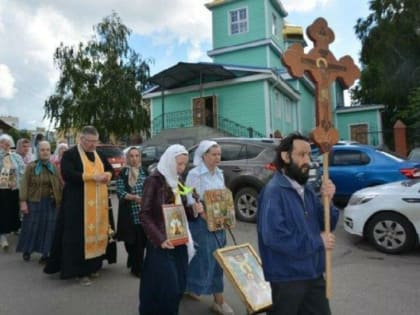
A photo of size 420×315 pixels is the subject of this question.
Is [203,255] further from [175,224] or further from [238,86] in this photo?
[238,86]

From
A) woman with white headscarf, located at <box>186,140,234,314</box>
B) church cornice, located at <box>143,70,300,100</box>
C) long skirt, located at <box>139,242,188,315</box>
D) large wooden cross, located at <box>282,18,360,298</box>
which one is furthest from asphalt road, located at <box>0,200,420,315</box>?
church cornice, located at <box>143,70,300,100</box>

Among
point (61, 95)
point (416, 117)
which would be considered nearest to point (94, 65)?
point (61, 95)

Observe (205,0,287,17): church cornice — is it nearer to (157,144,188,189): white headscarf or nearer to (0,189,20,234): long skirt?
(0,189,20,234): long skirt

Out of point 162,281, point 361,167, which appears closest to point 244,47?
point 361,167

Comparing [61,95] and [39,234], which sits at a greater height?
[61,95]

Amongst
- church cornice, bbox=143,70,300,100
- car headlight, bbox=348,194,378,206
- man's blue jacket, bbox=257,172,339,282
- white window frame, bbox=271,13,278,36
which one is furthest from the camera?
white window frame, bbox=271,13,278,36

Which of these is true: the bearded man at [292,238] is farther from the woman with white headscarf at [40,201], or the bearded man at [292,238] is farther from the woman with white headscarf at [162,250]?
the woman with white headscarf at [40,201]

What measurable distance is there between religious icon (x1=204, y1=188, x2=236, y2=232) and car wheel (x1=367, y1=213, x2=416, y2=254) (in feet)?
11.0

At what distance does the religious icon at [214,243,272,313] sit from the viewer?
4.05 meters

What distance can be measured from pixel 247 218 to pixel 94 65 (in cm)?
2517

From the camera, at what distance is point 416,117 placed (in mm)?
22391

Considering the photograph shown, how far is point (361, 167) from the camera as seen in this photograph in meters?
9.82

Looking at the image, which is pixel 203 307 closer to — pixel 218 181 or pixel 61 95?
pixel 218 181

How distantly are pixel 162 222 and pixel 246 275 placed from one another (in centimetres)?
113
